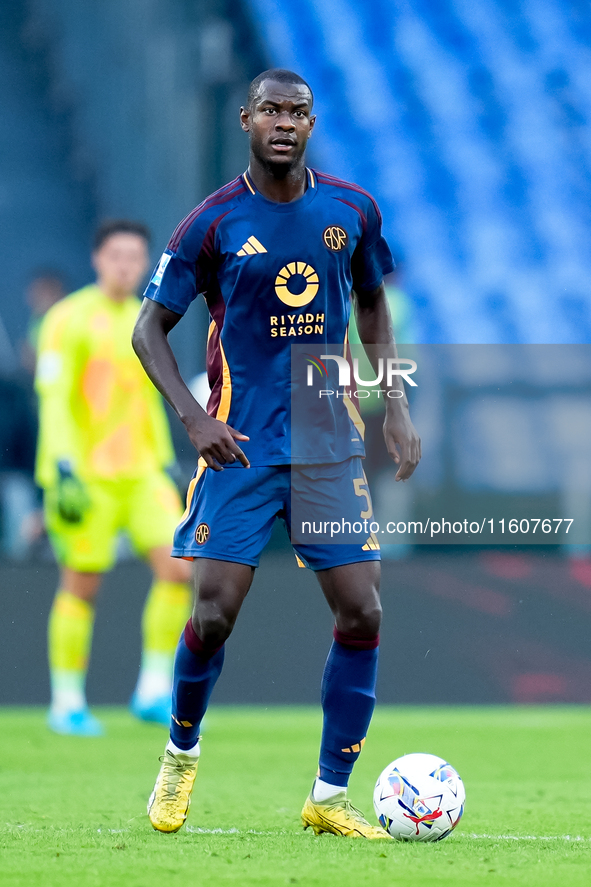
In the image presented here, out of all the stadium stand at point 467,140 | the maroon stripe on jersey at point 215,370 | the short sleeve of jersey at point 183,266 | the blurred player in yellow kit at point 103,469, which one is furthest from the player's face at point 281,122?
the stadium stand at point 467,140

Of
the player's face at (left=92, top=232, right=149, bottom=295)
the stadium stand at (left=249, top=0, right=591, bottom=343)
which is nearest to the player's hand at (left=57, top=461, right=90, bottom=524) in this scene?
the player's face at (left=92, top=232, right=149, bottom=295)

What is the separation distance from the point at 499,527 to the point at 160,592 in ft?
12.0

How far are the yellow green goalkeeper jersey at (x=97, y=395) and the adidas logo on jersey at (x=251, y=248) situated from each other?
2.72m

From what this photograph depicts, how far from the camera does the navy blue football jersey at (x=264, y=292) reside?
3.23 meters

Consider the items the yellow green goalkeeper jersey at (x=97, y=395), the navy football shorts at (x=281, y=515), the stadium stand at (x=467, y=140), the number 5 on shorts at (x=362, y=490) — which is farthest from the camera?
the stadium stand at (x=467, y=140)

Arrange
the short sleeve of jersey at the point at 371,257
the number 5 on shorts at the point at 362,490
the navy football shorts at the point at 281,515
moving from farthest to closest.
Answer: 1. the short sleeve of jersey at the point at 371,257
2. the number 5 on shorts at the point at 362,490
3. the navy football shorts at the point at 281,515

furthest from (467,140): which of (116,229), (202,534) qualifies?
(202,534)

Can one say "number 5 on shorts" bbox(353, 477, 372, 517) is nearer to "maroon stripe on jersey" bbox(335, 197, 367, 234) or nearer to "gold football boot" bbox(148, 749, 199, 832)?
"maroon stripe on jersey" bbox(335, 197, 367, 234)

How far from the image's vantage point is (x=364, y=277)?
345 centimetres

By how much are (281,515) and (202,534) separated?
21cm

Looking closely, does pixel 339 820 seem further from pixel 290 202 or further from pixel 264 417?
pixel 290 202

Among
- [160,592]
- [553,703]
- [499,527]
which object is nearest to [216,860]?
[160,592]

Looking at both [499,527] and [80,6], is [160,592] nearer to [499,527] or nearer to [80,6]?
[499,527]

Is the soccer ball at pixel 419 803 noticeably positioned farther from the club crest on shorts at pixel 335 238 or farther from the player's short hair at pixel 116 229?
the player's short hair at pixel 116 229
